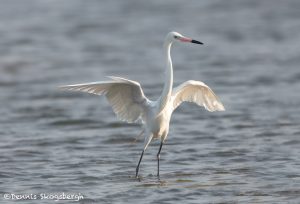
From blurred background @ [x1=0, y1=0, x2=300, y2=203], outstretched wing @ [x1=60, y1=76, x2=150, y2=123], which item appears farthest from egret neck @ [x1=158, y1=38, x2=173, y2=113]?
blurred background @ [x1=0, y1=0, x2=300, y2=203]

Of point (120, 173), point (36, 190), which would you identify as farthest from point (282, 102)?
point (36, 190)

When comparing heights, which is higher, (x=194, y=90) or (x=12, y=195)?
(x=194, y=90)

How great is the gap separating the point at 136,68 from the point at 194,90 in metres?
A: 8.40

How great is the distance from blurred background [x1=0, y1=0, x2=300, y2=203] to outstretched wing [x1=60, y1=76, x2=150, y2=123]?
0.88 metres

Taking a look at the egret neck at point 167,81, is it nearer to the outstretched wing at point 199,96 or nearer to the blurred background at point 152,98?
the outstretched wing at point 199,96

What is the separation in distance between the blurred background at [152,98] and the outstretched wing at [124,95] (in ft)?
2.89

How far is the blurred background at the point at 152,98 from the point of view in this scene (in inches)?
440

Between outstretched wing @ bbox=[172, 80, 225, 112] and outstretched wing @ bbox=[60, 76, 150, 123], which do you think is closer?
outstretched wing @ bbox=[60, 76, 150, 123]

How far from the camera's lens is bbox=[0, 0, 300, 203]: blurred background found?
440 inches

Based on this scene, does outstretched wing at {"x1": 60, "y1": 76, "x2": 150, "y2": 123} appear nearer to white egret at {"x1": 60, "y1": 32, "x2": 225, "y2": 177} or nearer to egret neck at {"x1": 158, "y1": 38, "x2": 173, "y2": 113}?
white egret at {"x1": 60, "y1": 32, "x2": 225, "y2": 177}

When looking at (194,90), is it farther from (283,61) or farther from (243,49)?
(243,49)

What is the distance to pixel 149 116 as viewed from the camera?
11.8 meters
